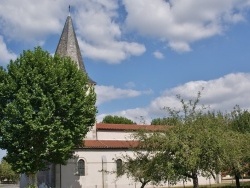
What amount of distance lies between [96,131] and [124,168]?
16034mm

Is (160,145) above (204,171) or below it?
above

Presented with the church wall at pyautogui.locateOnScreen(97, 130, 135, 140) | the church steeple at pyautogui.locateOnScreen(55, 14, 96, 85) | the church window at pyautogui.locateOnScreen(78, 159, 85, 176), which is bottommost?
the church window at pyautogui.locateOnScreen(78, 159, 85, 176)

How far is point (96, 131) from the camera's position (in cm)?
4719

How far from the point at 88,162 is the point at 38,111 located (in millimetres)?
13879

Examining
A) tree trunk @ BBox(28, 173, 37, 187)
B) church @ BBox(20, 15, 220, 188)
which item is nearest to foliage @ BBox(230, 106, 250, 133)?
church @ BBox(20, 15, 220, 188)

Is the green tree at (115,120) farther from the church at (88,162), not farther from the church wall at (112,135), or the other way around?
the church at (88,162)

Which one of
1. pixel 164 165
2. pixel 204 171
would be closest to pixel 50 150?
pixel 164 165

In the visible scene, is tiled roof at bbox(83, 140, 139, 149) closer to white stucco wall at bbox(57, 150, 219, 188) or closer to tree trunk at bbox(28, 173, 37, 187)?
white stucco wall at bbox(57, 150, 219, 188)

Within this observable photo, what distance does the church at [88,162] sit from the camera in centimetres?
4114

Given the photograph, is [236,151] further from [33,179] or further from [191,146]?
[33,179]

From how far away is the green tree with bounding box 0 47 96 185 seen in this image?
30.5 metres

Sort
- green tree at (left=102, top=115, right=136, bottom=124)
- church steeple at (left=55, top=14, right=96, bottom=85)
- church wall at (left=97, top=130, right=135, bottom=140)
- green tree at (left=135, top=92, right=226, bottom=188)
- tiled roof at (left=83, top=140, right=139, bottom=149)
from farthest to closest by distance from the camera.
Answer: green tree at (left=102, top=115, right=136, bottom=124)
church wall at (left=97, top=130, right=135, bottom=140)
church steeple at (left=55, top=14, right=96, bottom=85)
tiled roof at (left=83, top=140, right=139, bottom=149)
green tree at (left=135, top=92, right=226, bottom=188)

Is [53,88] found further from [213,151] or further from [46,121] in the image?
[213,151]

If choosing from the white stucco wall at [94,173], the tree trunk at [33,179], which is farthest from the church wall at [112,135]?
the tree trunk at [33,179]
